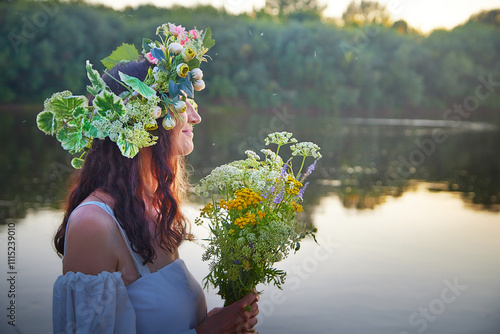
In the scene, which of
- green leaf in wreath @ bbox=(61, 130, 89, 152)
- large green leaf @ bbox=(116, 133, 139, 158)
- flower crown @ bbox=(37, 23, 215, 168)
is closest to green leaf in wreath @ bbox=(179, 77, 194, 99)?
flower crown @ bbox=(37, 23, 215, 168)

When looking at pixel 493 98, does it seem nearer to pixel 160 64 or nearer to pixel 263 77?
pixel 263 77

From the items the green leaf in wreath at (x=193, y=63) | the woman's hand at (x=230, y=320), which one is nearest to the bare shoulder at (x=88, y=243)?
the woman's hand at (x=230, y=320)

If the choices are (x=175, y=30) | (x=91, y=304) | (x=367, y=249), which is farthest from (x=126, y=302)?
(x=367, y=249)

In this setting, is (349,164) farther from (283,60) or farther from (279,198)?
(283,60)

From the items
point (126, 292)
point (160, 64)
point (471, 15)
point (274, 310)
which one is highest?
point (471, 15)

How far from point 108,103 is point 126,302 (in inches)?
29.4

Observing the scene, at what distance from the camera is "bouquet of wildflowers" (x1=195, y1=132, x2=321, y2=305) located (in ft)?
7.68

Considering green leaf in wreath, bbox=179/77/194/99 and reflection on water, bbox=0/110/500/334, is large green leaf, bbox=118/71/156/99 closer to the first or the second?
green leaf in wreath, bbox=179/77/194/99

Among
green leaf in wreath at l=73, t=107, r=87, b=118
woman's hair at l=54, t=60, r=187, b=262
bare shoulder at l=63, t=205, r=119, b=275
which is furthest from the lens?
green leaf in wreath at l=73, t=107, r=87, b=118

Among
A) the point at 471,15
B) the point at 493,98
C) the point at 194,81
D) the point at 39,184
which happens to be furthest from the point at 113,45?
the point at 471,15

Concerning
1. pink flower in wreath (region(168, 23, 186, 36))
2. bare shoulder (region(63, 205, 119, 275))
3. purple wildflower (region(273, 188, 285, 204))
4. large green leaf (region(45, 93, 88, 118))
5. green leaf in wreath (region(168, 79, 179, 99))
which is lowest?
bare shoulder (region(63, 205, 119, 275))

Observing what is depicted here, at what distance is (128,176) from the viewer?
2.37 meters

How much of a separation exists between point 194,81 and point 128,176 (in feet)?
1.62

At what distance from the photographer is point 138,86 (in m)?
2.32
